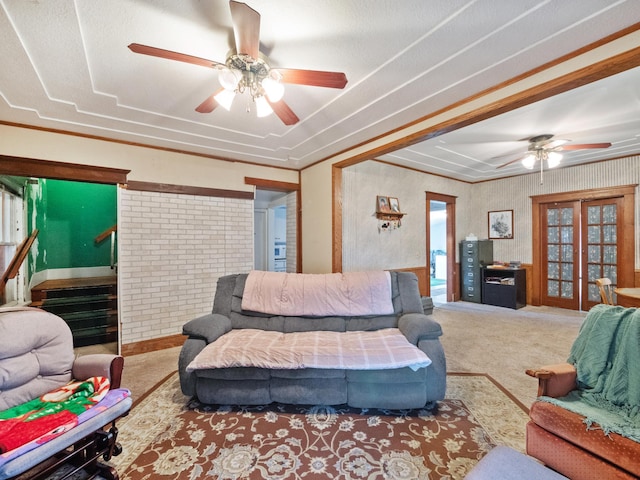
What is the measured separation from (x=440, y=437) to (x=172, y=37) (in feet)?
10.1

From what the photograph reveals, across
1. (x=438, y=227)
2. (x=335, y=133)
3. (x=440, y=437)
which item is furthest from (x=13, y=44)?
(x=438, y=227)

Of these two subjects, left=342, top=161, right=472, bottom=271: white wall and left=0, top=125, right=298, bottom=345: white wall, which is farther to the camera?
left=342, top=161, right=472, bottom=271: white wall

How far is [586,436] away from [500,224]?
18.2 ft

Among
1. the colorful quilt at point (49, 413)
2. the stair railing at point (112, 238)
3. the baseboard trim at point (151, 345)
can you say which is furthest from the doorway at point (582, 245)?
the stair railing at point (112, 238)

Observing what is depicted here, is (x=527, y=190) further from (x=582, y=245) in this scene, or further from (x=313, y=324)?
(x=313, y=324)

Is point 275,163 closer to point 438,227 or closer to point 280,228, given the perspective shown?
point 280,228

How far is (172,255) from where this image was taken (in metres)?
3.58

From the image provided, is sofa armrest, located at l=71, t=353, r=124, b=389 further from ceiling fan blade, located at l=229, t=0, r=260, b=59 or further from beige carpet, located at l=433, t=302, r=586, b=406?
beige carpet, located at l=433, t=302, r=586, b=406

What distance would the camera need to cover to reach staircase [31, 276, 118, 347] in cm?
362

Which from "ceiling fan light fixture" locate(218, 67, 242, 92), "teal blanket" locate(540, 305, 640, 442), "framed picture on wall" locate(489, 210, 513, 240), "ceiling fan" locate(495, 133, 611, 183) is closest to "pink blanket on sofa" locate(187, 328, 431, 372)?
"teal blanket" locate(540, 305, 640, 442)

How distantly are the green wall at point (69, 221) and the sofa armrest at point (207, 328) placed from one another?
3.53 meters

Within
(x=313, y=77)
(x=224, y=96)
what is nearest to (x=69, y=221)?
(x=224, y=96)

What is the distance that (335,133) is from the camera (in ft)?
10.4

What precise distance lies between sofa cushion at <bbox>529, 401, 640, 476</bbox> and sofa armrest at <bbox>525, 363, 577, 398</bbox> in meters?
0.12
